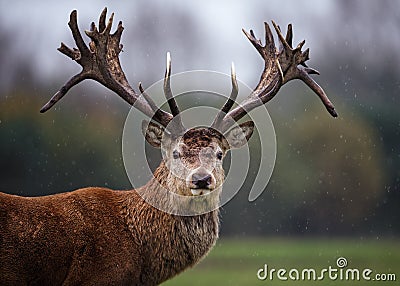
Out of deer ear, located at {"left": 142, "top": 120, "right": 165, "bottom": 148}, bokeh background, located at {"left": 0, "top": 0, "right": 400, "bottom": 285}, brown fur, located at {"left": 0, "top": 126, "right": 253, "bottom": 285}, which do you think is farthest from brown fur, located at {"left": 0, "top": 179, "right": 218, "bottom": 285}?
bokeh background, located at {"left": 0, "top": 0, "right": 400, "bottom": 285}

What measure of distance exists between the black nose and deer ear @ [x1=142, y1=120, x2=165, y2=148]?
2.43 ft

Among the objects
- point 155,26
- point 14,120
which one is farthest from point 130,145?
point 155,26

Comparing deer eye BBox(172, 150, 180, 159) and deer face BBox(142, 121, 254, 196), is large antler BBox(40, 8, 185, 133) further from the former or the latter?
deer eye BBox(172, 150, 180, 159)

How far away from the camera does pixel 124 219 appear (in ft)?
21.0

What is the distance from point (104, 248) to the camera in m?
6.08

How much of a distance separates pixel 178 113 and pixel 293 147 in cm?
1779

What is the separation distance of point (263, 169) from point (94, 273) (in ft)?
8.90

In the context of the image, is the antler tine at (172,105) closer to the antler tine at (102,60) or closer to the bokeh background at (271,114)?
the antler tine at (102,60)

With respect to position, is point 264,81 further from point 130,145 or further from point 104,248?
point 104,248

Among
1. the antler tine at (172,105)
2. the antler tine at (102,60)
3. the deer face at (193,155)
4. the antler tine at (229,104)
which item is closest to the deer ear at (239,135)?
the deer face at (193,155)

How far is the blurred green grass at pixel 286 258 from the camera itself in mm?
16062

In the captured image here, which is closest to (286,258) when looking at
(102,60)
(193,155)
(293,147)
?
(293,147)

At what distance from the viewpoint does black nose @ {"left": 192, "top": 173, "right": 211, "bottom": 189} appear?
613 cm

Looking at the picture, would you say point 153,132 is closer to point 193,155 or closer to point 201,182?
point 193,155
